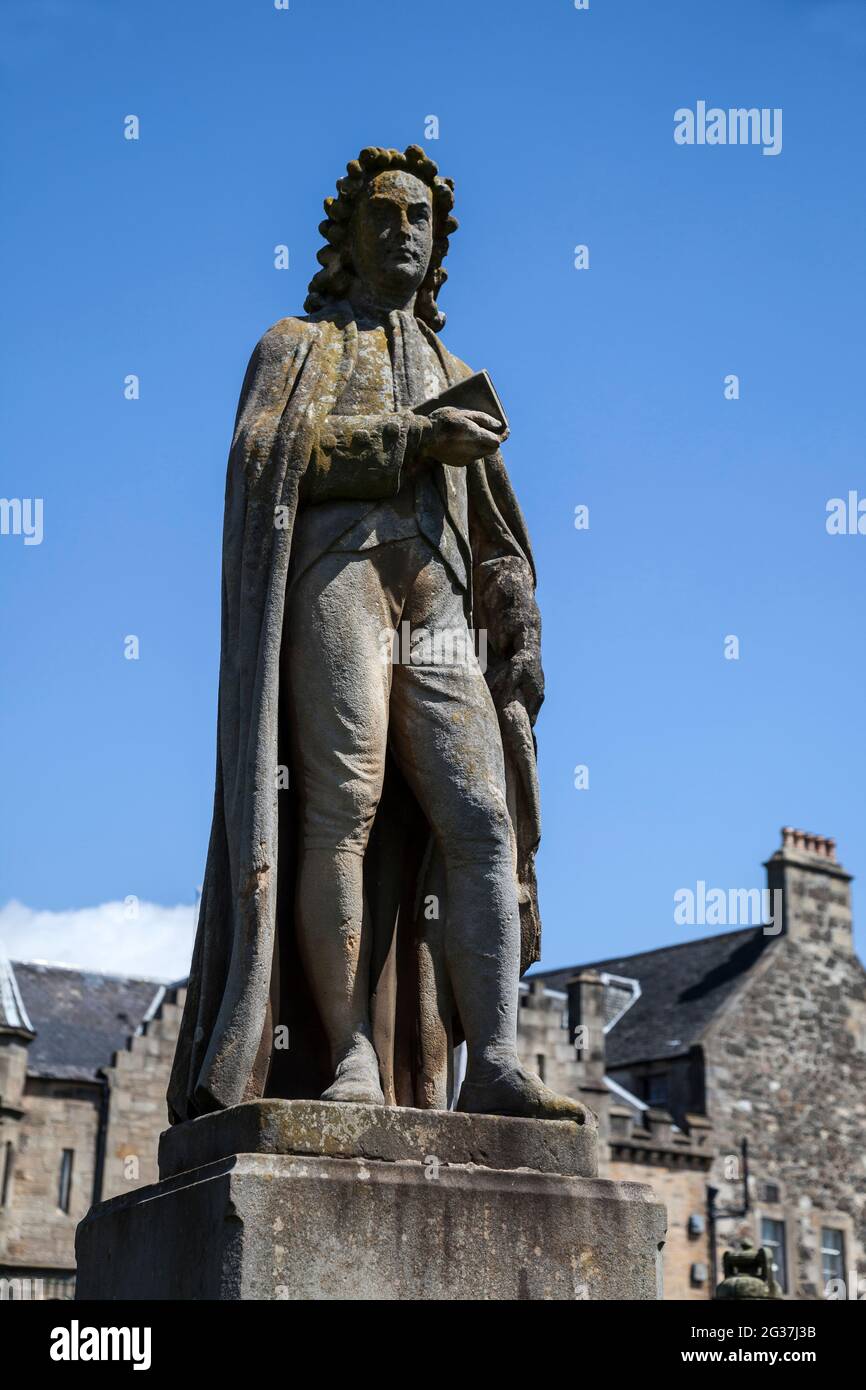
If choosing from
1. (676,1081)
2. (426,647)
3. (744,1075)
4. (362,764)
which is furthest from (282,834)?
(744,1075)

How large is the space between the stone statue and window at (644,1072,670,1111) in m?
23.1

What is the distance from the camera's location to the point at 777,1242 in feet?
141

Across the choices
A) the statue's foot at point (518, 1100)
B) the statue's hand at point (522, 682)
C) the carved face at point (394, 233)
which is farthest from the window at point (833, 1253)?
the carved face at point (394, 233)

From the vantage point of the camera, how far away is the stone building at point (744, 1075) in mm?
41375

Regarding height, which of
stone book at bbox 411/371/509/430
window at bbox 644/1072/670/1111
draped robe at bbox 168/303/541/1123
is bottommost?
draped robe at bbox 168/303/541/1123

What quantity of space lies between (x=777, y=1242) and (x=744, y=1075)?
12.5 ft

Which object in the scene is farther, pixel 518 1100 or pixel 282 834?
pixel 282 834

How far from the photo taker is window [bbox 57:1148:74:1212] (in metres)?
35.9

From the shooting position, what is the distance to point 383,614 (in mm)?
6434

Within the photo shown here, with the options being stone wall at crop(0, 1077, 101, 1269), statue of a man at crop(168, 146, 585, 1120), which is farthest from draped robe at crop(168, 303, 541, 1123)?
stone wall at crop(0, 1077, 101, 1269)

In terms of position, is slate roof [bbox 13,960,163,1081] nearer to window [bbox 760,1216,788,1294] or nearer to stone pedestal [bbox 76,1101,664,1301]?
window [bbox 760,1216,788,1294]

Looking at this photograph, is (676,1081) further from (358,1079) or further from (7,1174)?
(358,1079)

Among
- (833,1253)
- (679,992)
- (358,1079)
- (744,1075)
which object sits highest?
(679,992)
